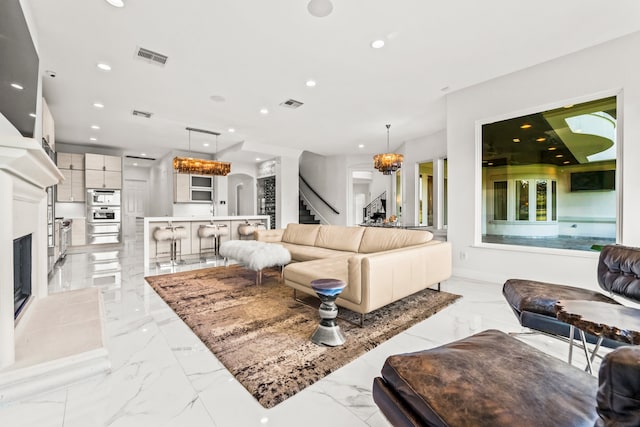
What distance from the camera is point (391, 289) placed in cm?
263

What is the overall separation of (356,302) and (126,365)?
5.64 feet

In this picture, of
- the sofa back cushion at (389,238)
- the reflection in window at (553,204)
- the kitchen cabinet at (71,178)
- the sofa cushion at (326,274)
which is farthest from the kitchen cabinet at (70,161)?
the reflection in window at (553,204)

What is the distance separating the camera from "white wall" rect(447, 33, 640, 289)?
2979 millimetres

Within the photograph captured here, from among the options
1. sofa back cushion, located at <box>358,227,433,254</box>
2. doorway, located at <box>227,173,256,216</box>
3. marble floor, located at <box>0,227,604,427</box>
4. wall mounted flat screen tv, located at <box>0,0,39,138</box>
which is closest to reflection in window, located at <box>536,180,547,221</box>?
sofa back cushion, located at <box>358,227,433,254</box>

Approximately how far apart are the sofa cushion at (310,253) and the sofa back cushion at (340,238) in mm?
143

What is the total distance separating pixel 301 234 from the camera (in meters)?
5.24

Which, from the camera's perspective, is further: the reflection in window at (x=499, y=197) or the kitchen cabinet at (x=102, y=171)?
the kitchen cabinet at (x=102, y=171)

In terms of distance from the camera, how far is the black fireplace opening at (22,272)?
7.35ft

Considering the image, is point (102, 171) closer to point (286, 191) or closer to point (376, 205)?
point (286, 191)

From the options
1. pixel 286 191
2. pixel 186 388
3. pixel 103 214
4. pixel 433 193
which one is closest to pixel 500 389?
pixel 186 388

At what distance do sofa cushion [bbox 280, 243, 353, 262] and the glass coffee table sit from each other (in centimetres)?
286

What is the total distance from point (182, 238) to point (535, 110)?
6.29 metres

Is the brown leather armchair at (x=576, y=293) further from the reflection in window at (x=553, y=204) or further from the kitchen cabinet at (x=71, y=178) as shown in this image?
the kitchen cabinet at (x=71, y=178)

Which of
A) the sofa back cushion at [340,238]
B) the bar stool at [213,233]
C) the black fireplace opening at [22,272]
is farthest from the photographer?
the bar stool at [213,233]
